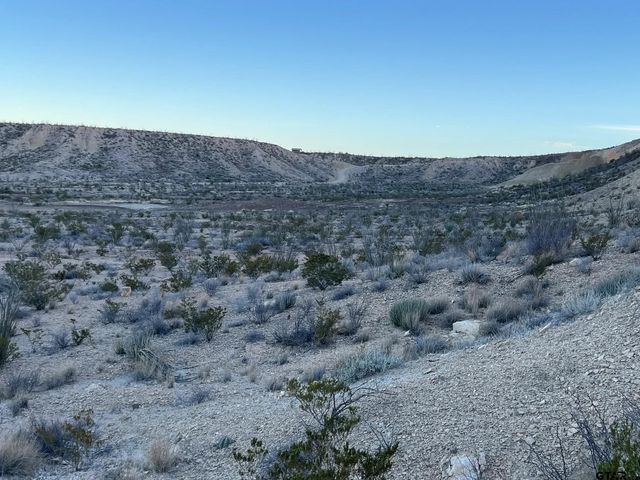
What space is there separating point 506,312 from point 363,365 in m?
3.26

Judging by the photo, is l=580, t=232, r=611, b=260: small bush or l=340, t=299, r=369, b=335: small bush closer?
l=340, t=299, r=369, b=335: small bush

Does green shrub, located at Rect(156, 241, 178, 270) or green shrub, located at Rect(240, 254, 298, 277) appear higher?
green shrub, located at Rect(240, 254, 298, 277)

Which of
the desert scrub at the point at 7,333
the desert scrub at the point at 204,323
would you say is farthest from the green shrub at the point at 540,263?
the desert scrub at the point at 7,333

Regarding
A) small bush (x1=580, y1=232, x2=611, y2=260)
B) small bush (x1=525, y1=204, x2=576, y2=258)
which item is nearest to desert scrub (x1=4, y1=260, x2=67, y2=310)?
small bush (x1=525, y1=204, x2=576, y2=258)

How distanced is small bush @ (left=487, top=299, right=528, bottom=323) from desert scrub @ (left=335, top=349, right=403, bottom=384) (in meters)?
2.40

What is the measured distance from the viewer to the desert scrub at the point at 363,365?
7.25m

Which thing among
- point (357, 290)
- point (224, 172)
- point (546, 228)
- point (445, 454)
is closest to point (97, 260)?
point (357, 290)

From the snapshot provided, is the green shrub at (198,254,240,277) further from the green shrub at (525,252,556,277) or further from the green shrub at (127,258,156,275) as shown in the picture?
the green shrub at (525,252,556,277)

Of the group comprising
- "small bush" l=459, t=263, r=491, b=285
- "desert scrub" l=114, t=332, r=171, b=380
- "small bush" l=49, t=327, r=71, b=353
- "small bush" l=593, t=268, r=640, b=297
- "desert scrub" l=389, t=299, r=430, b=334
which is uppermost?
"small bush" l=593, t=268, r=640, b=297

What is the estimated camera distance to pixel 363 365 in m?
7.36

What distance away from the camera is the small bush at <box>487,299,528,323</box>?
9.36m

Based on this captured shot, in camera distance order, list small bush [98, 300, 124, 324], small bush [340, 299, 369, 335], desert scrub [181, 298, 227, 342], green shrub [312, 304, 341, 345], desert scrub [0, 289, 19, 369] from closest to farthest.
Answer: desert scrub [0, 289, 19, 369] < green shrub [312, 304, 341, 345] < small bush [340, 299, 369, 335] < desert scrub [181, 298, 227, 342] < small bush [98, 300, 124, 324]

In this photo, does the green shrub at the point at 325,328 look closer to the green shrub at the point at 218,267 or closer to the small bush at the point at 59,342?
the small bush at the point at 59,342

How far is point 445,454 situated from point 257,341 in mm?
5760
